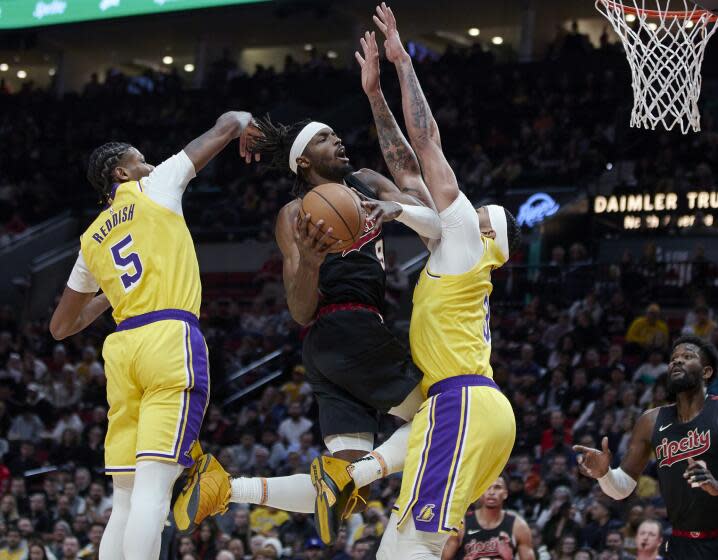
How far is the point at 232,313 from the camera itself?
57.6ft

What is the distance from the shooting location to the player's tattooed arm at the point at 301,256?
5223mm

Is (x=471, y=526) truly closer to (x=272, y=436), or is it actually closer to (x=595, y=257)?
(x=272, y=436)

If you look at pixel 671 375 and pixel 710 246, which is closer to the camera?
pixel 671 375

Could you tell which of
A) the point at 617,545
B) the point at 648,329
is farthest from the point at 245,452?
the point at 617,545

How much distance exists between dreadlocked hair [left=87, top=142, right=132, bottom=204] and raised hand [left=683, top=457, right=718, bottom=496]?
311 cm

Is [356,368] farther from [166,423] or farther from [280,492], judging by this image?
[166,423]

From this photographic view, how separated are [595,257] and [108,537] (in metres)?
12.2

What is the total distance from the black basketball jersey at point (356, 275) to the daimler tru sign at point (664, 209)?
1116cm

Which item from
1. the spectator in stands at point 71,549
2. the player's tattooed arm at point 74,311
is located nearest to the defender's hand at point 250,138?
the player's tattooed arm at point 74,311

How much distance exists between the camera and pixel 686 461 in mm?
6398

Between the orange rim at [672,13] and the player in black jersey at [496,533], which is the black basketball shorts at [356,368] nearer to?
the player in black jersey at [496,533]

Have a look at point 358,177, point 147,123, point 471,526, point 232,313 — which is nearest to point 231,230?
point 232,313

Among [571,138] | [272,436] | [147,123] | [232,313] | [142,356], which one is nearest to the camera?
[142,356]

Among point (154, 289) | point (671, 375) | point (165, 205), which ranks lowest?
point (671, 375)
